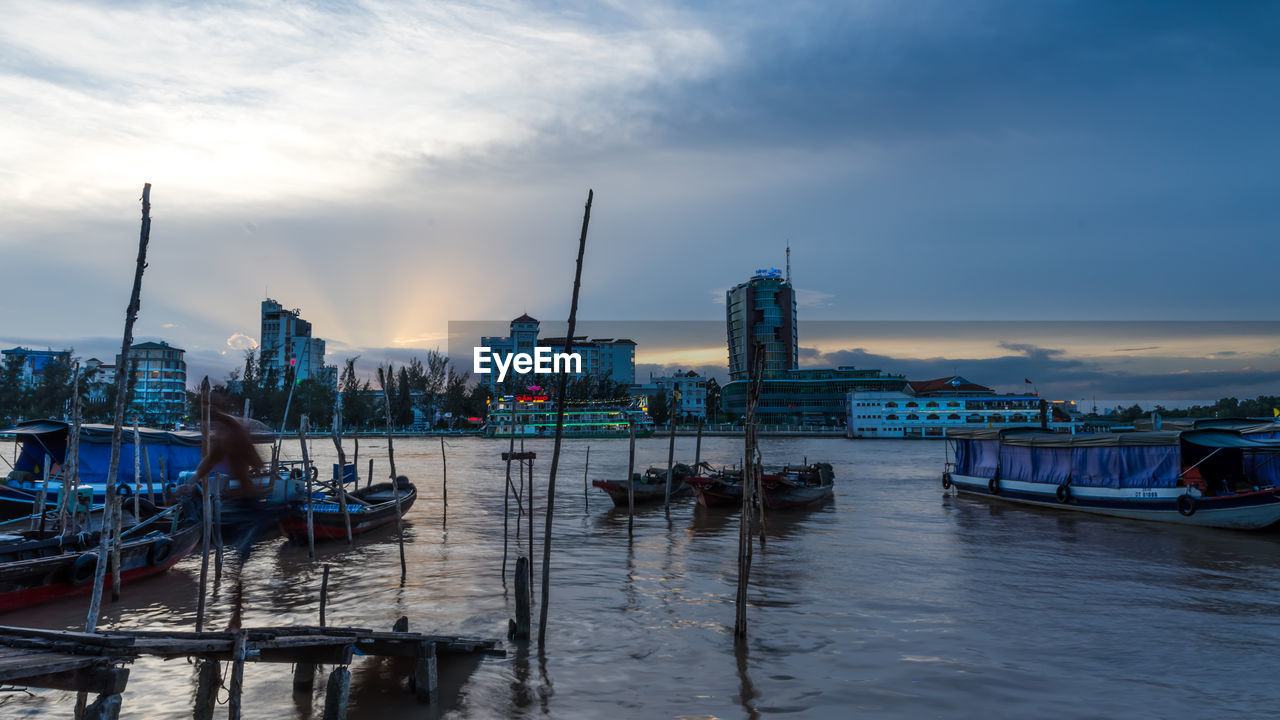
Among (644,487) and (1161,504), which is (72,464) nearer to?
(644,487)

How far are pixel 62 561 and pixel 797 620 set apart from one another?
A: 10531 mm

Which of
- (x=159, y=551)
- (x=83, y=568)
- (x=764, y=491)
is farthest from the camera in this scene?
(x=764, y=491)

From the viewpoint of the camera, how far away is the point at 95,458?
19.8 meters

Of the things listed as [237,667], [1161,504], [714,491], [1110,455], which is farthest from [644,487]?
[237,667]

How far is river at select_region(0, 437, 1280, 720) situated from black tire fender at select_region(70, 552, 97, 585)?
0.33 meters

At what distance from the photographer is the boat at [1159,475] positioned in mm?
19484

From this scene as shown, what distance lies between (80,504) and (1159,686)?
18.1 meters

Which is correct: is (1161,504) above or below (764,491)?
above

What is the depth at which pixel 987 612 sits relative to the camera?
37.5ft

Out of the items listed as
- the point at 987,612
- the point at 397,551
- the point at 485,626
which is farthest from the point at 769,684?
the point at 397,551

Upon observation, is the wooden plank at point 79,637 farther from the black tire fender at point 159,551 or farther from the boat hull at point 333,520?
the boat hull at point 333,520

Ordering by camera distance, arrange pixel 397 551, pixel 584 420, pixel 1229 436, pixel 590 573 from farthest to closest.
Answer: pixel 584 420 < pixel 1229 436 < pixel 397 551 < pixel 590 573

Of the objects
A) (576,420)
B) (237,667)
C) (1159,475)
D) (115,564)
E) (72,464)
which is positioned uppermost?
(72,464)

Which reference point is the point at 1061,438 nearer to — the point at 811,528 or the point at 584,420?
the point at 811,528
